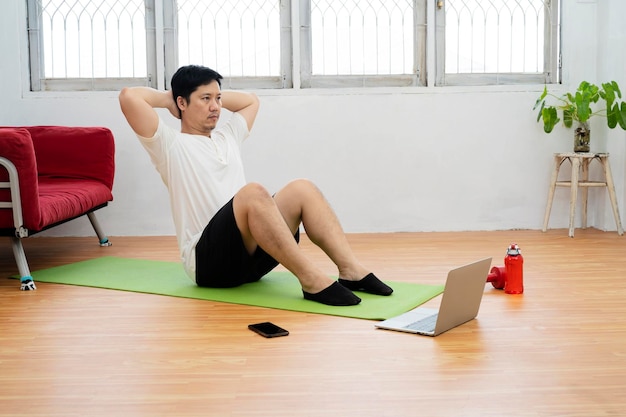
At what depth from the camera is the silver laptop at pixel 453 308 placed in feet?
8.36

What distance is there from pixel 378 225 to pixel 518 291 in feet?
7.06

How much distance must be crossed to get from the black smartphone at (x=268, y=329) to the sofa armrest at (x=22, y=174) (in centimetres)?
133

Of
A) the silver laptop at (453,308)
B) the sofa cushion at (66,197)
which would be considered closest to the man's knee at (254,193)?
the silver laptop at (453,308)

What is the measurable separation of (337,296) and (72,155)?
2367 mm

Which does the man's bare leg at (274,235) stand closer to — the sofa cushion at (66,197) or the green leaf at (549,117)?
the sofa cushion at (66,197)

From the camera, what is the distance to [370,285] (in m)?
3.15

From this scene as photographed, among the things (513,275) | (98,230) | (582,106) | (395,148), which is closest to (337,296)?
(513,275)

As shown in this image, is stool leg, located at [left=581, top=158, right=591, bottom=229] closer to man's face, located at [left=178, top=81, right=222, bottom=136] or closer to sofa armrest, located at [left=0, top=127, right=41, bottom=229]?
man's face, located at [left=178, top=81, right=222, bottom=136]

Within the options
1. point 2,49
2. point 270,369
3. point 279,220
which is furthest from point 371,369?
point 2,49

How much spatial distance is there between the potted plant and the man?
234cm

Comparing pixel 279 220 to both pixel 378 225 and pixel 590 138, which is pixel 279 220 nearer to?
pixel 378 225

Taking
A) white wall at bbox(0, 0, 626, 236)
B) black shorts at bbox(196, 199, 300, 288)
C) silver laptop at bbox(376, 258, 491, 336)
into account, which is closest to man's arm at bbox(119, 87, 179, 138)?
black shorts at bbox(196, 199, 300, 288)

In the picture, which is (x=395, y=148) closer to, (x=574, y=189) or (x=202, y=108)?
(x=574, y=189)

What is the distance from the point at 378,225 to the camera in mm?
5371
